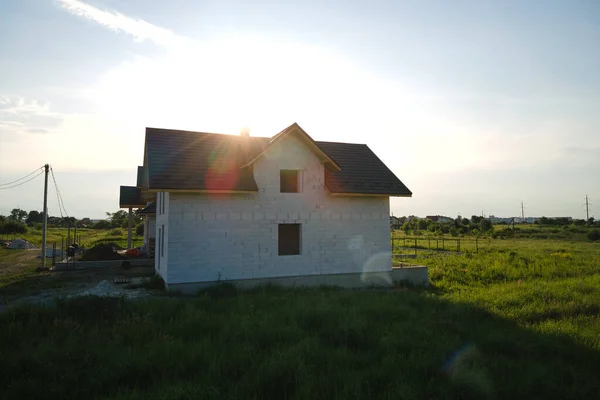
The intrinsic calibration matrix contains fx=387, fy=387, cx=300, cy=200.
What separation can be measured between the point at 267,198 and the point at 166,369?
29.6 feet

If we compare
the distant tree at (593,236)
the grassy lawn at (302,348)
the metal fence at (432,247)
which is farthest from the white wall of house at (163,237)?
the distant tree at (593,236)

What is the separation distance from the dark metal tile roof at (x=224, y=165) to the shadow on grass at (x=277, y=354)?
5.05 m

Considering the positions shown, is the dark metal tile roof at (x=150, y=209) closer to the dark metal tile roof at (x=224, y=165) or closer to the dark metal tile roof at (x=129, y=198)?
the dark metal tile roof at (x=129, y=198)

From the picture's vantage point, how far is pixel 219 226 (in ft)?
46.3

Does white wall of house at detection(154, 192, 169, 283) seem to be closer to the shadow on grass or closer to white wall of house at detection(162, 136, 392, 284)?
white wall of house at detection(162, 136, 392, 284)

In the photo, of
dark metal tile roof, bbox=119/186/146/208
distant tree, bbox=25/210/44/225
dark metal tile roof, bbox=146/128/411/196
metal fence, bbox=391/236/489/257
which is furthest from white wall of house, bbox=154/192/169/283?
distant tree, bbox=25/210/44/225

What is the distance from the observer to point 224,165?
1524 centimetres

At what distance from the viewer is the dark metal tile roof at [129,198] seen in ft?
81.0

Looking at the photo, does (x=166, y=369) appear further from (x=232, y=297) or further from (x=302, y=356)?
(x=232, y=297)

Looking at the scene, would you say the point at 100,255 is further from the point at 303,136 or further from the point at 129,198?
the point at 303,136

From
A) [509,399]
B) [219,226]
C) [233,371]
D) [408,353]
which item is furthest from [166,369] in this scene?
[219,226]

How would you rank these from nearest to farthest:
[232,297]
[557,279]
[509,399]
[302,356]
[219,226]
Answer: [509,399], [302,356], [232,297], [219,226], [557,279]

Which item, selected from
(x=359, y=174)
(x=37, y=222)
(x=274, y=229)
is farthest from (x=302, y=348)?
(x=37, y=222)

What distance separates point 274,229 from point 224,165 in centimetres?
321
